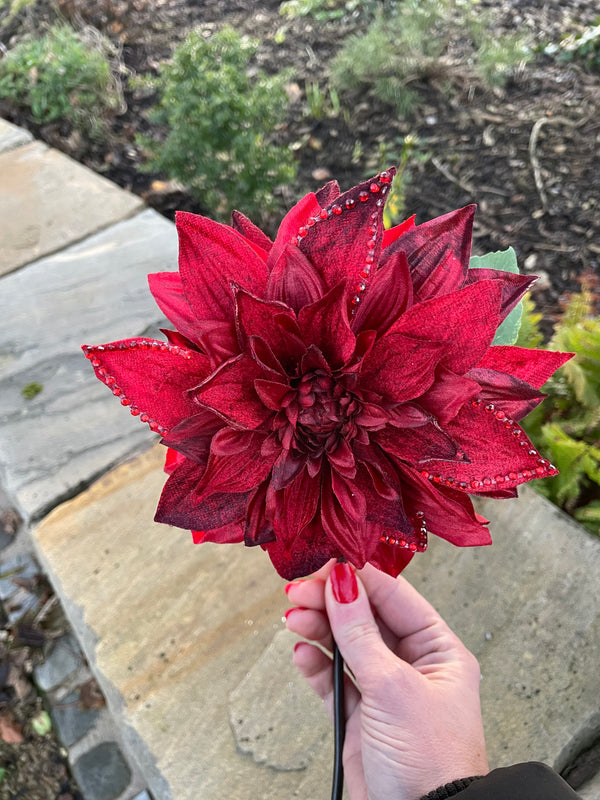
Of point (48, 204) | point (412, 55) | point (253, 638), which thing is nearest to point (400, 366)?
point (253, 638)

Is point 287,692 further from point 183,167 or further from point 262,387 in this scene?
point 183,167

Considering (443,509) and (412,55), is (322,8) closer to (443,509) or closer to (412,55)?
(412,55)

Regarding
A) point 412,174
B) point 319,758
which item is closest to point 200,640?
point 319,758

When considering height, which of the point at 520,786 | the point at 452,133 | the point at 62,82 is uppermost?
the point at 62,82

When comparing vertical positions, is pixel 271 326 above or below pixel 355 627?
above

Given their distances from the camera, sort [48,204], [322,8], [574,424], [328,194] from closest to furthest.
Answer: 1. [328,194]
2. [574,424]
3. [48,204]
4. [322,8]

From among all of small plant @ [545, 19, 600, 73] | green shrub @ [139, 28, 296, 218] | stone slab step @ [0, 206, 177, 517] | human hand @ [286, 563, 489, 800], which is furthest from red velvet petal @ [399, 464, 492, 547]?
small plant @ [545, 19, 600, 73]

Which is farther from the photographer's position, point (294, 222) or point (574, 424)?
point (574, 424)
